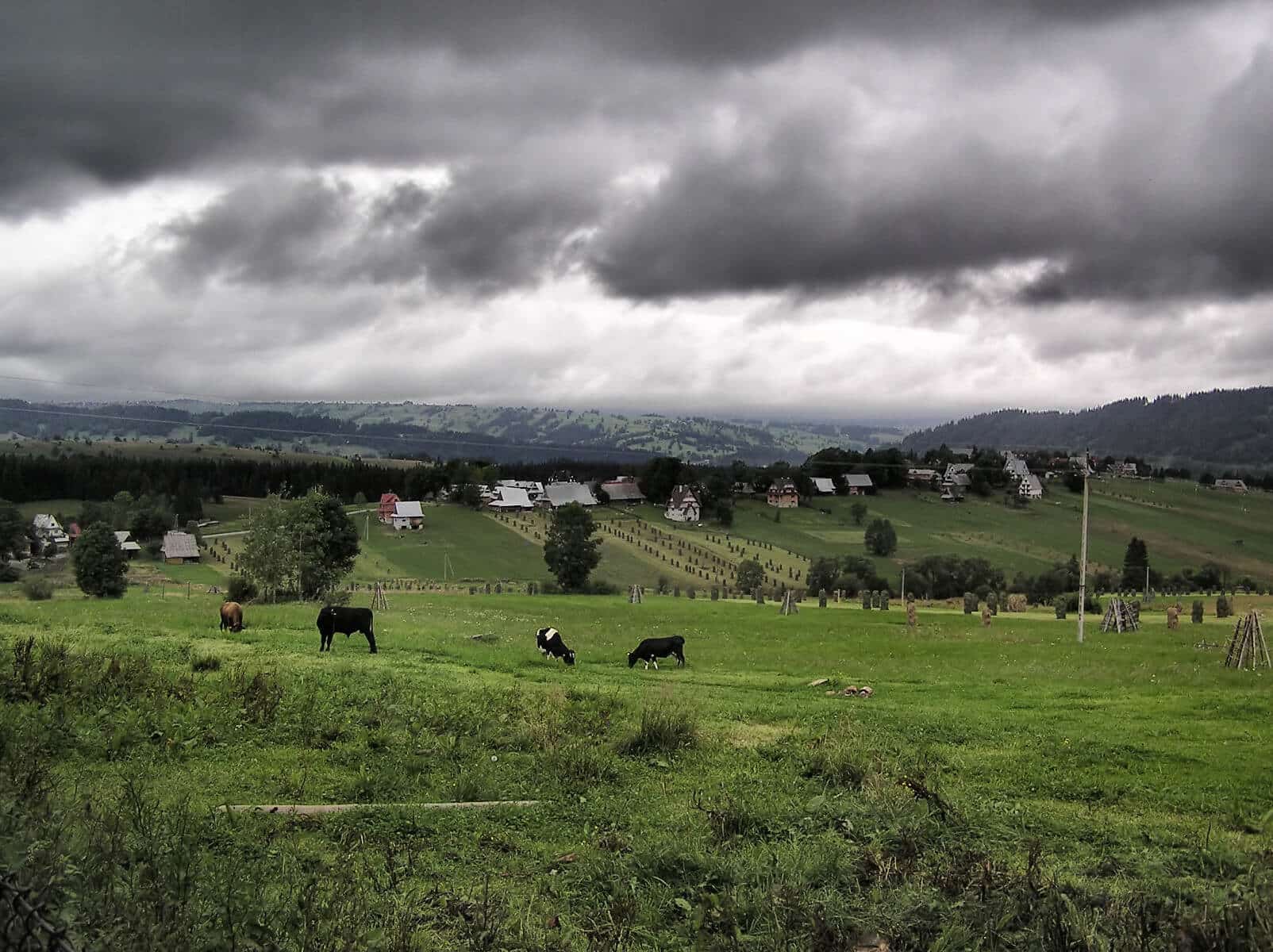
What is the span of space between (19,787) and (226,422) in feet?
585

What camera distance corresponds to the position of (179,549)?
83562 millimetres

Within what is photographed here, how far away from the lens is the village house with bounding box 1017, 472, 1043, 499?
10631 centimetres

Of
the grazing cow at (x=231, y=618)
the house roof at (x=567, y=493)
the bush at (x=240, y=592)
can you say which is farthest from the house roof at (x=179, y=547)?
the grazing cow at (x=231, y=618)

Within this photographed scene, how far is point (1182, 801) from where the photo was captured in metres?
11.2

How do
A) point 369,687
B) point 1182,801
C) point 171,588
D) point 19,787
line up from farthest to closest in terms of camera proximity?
point 171,588, point 369,687, point 1182,801, point 19,787

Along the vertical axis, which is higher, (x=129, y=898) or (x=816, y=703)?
(x=129, y=898)

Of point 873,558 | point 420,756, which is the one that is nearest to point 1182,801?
point 420,756

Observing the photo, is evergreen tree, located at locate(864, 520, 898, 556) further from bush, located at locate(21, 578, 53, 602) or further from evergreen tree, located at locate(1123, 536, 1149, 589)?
bush, located at locate(21, 578, 53, 602)

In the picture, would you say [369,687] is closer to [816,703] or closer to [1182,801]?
[816,703]

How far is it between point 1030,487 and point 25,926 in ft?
382

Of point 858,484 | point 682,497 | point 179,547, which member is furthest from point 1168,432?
point 179,547

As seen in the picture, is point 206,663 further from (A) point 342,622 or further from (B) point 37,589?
(B) point 37,589

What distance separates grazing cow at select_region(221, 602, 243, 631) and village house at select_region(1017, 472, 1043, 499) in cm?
9990

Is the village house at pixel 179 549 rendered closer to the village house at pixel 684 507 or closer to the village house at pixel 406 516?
the village house at pixel 406 516
